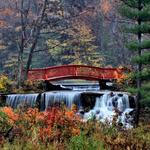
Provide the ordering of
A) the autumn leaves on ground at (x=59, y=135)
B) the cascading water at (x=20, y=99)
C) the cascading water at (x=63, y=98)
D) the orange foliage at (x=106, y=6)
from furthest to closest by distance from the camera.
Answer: the orange foliage at (x=106, y=6), the cascading water at (x=20, y=99), the cascading water at (x=63, y=98), the autumn leaves on ground at (x=59, y=135)

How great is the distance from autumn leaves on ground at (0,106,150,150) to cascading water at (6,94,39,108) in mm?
13241

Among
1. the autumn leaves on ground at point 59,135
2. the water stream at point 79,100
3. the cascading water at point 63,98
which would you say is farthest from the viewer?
the cascading water at point 63,98

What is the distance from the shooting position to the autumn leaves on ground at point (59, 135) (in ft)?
34.2

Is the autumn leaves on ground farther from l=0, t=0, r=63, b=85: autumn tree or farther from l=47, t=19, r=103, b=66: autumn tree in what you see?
l=47, t=19, r=103, b=66: autumn tree

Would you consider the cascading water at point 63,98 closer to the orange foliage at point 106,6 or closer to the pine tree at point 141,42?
the pine tree at point 141,42

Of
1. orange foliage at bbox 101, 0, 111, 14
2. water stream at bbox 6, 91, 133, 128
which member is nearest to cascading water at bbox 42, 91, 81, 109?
water stream at bbox 6, 91, 133, 128

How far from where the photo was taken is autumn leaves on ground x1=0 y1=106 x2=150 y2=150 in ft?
34.2

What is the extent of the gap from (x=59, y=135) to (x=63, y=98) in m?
15.2

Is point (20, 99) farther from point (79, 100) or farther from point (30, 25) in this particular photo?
point (30, 25)

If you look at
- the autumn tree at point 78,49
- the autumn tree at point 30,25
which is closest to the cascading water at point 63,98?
the autumn tree at point 30,25

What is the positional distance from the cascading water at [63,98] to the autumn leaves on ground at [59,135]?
12.1 metres

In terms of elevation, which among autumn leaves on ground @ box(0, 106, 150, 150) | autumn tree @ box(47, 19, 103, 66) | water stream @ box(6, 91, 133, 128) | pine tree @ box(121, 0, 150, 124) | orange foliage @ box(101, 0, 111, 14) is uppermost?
orange foliage @ box(101, 0, 111, 14)

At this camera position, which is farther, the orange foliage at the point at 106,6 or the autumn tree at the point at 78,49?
the orange foliage at the point at 106,6

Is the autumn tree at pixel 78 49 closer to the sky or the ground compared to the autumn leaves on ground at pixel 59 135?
closer to the sky
